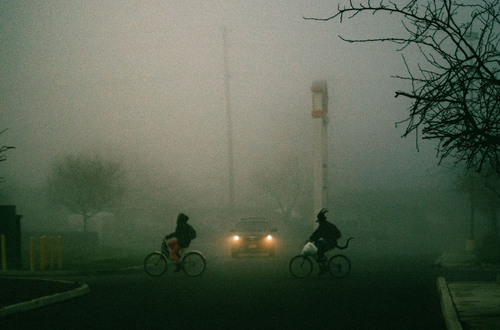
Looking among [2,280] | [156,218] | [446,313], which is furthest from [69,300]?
[156,218]

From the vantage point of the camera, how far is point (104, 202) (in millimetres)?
52219

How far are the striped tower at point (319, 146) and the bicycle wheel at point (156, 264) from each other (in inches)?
861

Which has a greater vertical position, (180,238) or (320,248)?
(180,238)

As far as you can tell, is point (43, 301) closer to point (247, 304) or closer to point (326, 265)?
point (247, 304)

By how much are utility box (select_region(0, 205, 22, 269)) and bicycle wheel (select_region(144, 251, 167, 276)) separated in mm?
5569

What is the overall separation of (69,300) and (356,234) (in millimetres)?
59632

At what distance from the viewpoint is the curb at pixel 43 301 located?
11.9m

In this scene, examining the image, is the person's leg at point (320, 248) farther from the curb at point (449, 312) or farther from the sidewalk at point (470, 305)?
the curb at point (449, 312)

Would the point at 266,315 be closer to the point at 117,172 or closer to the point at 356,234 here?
the point at 117,172

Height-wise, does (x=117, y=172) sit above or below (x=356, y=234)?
above

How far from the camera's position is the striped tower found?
4278cm

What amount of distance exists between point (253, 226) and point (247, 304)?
18.1m

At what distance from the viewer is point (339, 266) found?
65.6 ft

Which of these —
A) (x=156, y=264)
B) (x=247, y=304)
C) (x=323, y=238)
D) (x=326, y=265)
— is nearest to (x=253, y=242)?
(x=156, y=264)
